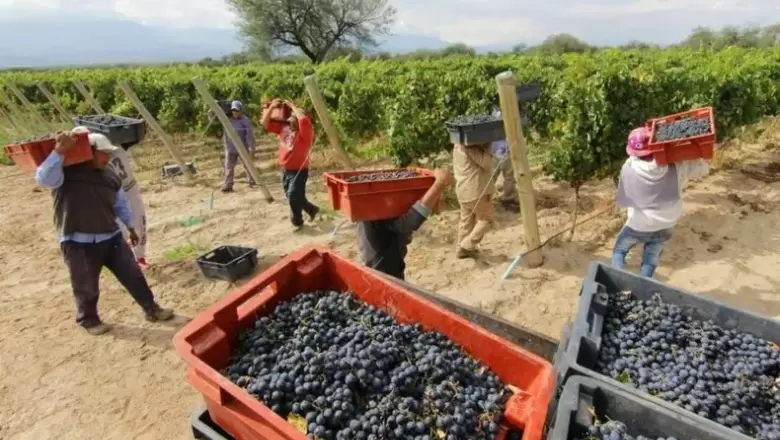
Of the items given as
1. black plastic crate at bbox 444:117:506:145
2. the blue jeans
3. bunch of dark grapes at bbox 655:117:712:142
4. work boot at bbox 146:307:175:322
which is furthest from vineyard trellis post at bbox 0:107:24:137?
bunch of dark grapes at bbox 655:117:712:142

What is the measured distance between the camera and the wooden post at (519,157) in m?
4.42

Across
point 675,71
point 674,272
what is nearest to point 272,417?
point 674,272

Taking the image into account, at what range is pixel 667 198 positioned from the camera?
13.1 feet

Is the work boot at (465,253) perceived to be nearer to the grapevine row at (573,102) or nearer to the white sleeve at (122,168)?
A: the grapevine row at (573,102)

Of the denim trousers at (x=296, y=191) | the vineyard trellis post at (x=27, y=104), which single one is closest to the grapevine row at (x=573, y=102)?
the denim trousers at (x=296, y=191)

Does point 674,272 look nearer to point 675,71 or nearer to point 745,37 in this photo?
point 675,71

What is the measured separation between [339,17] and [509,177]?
3955 centimetres

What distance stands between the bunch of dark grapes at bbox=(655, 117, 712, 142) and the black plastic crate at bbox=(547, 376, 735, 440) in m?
2.71

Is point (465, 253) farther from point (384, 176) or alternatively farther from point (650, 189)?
point (384, 176)

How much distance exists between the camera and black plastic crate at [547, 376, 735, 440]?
1.52 m

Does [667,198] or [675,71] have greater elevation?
[675,71]

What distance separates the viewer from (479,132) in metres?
5.01

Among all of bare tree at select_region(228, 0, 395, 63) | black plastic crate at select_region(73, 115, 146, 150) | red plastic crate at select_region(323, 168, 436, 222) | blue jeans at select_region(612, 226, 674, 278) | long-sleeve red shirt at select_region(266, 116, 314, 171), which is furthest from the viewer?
bare tree at select_region(228, 0, 395, 63)

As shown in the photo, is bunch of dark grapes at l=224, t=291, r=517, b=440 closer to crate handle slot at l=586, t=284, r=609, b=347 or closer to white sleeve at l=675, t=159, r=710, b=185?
crate handle slot at l=586, t=284, r=609, b=347
